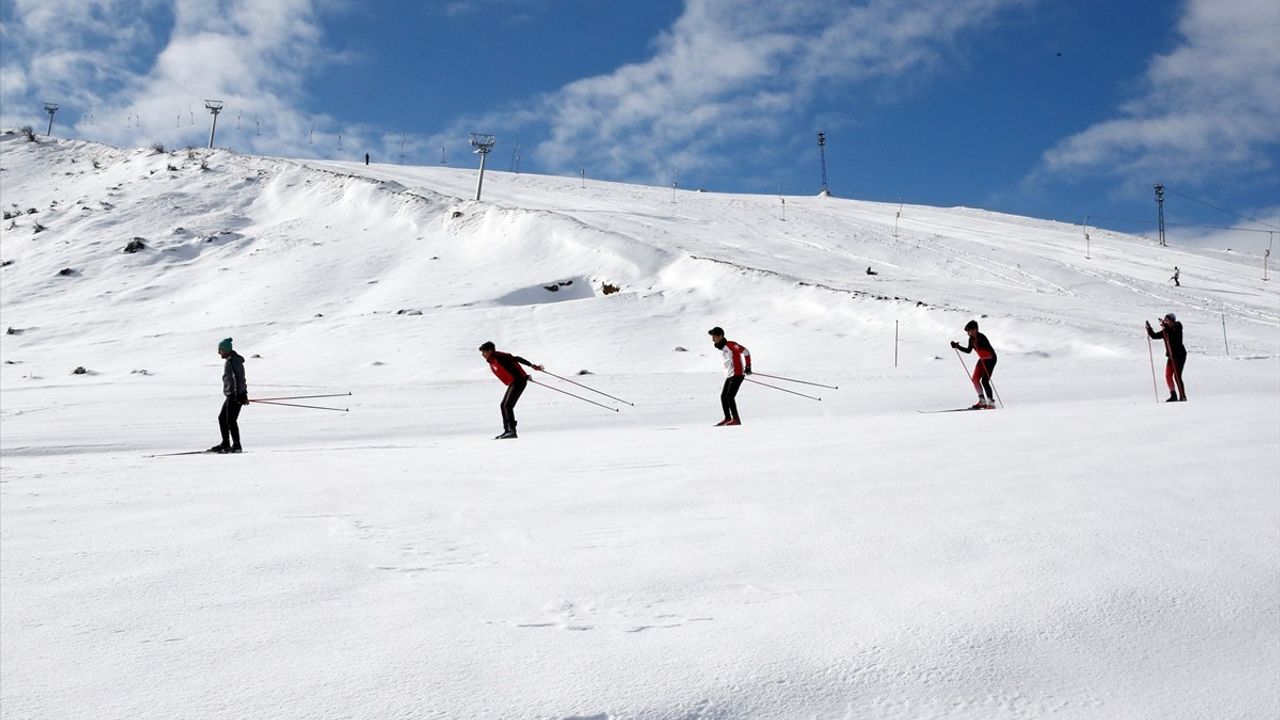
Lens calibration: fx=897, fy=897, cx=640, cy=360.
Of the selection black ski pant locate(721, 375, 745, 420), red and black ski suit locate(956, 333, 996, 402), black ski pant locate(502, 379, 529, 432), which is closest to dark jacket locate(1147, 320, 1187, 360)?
red and black ski suit locate(956, 333, 996, 402)

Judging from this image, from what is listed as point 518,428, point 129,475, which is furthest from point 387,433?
point 129,475

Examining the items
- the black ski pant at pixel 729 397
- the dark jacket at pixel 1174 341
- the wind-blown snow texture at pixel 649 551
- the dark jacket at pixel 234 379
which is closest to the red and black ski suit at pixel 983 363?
the wind-blown snow texture at pixel 649 551

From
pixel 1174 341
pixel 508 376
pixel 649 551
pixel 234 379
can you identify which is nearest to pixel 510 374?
pixel 508 376

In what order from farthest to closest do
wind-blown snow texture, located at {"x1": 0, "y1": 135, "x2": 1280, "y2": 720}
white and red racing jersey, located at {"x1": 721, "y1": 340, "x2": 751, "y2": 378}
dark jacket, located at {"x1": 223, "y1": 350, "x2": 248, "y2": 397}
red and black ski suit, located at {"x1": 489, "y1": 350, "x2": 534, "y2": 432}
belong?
white and red racing jersey, located at {"x1": 721, "y1": 340, "x2": 751, "y2": 378} → red and black ski suit, located at {"x1": 489, "y1": 350, "x2": 534, "y2": 432} → dark jacket, located at {"x1": 223, "y1": 350, "x2": 248, "y2": 397} → wind-blown snow texture, located at {"x1": 0, "y1": 135, "x2": 1280, "y2": 720}

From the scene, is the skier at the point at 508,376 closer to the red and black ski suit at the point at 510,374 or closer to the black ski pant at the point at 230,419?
the red and black ski suit at the point at 510,374

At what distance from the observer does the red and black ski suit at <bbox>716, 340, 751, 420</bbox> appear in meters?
12.3

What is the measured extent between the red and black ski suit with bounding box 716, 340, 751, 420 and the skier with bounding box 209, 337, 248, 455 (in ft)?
20.2

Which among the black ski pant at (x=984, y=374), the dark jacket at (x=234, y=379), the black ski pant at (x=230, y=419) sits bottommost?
the black ski pant at (x=230, y=419)

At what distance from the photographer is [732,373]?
497 inches

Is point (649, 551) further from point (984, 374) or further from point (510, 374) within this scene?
point (984, 374)

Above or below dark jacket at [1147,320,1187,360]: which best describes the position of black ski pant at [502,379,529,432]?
below

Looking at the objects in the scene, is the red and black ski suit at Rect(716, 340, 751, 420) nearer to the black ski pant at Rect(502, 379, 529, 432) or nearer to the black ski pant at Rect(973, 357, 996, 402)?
the black ski pant at Rect(502, 379, 529, 432)

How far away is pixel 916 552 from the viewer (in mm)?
4035

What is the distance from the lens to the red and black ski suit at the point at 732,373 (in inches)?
Answer: 486
